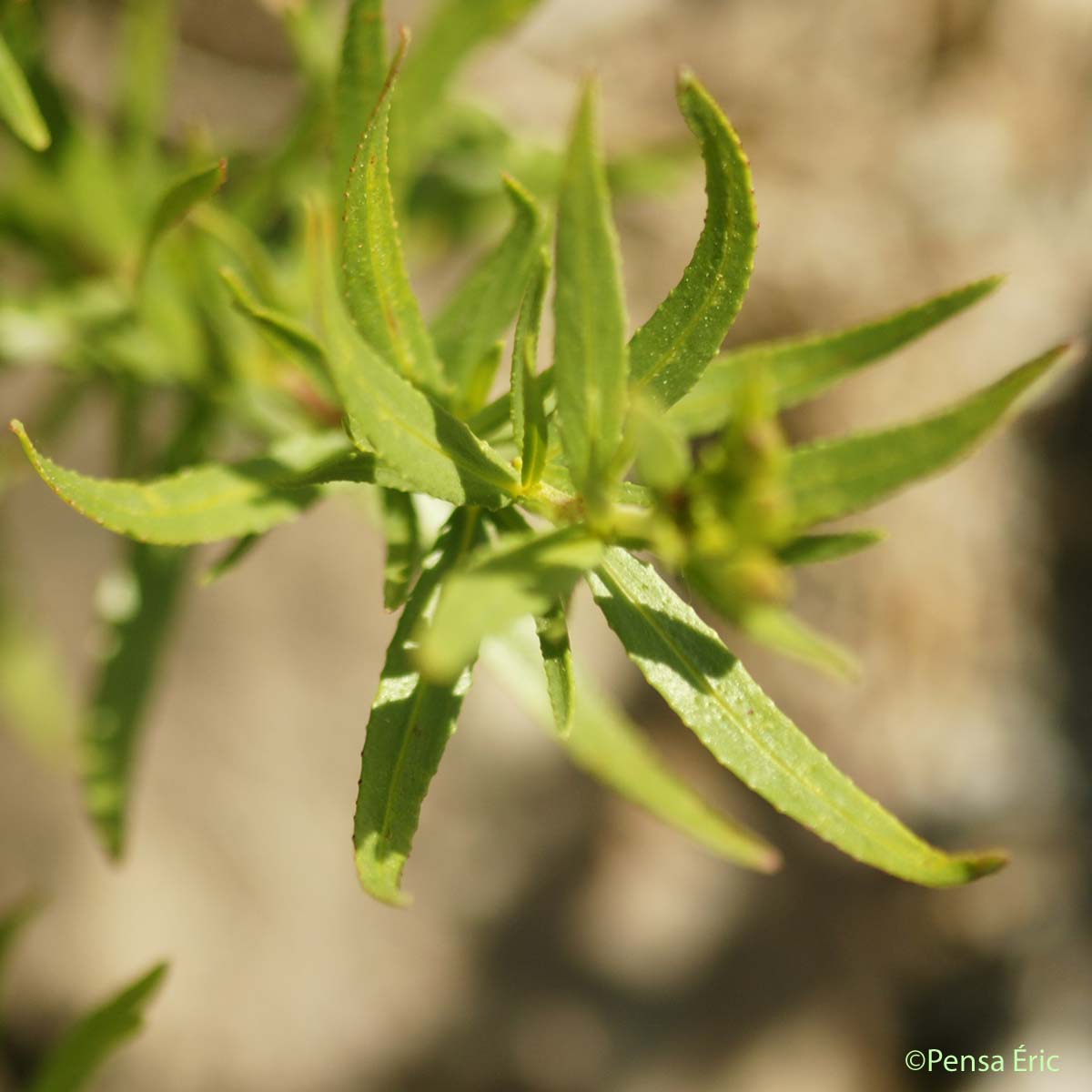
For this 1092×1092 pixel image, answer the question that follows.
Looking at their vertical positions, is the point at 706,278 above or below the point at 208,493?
above

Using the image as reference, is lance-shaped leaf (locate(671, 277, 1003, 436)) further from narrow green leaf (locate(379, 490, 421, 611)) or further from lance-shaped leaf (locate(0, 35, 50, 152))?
lance-shaped leaf (locate(0, 35, 50, 152))

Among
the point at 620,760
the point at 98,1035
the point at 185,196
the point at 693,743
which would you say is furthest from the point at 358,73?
the point at 693,743

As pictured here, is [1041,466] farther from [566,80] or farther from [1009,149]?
[566,80]

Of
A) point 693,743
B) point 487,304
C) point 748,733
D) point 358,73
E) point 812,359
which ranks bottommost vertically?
point 693,743

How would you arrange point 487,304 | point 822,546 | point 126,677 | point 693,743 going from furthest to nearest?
point 693,743, point 126,677, point 487,304, point 822,546

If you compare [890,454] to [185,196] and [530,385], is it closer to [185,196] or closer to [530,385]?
[530,385]

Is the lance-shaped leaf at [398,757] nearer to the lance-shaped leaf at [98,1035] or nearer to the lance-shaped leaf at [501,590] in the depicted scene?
the lance-shaped leaf at [501,590]
